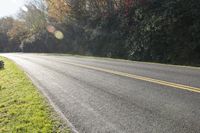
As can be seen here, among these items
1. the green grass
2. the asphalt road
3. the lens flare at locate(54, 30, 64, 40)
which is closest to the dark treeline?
the lens flare at locate(54, 30, 64, 40)

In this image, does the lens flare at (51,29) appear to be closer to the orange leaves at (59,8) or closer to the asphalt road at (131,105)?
the orange leaves at (59,8)

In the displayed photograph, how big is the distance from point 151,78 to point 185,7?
11.9m

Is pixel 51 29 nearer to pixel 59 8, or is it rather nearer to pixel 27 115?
pixel 59 8

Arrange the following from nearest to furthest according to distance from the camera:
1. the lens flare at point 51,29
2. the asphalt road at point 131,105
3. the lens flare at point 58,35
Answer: the asphalt road at point 131,105
the lens flare at point 58,35
the lens flare at point 51,29

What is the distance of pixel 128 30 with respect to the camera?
3022 centimetres

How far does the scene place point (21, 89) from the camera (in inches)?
521

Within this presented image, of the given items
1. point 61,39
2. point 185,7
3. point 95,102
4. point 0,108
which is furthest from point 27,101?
point 61,39

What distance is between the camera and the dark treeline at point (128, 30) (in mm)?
22188

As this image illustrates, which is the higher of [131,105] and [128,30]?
[128,30]

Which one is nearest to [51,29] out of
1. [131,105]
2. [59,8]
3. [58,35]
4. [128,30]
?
[58,35]

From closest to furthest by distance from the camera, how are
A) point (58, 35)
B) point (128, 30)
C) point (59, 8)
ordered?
point (128, 30), point (59, 8), point (58, 35)

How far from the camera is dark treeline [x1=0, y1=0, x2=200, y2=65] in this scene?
874 inches

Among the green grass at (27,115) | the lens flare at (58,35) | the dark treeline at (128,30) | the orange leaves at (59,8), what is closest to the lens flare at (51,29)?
the dark treeline at (128,30)

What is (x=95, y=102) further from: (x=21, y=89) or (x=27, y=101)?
(x=21, y=89)
